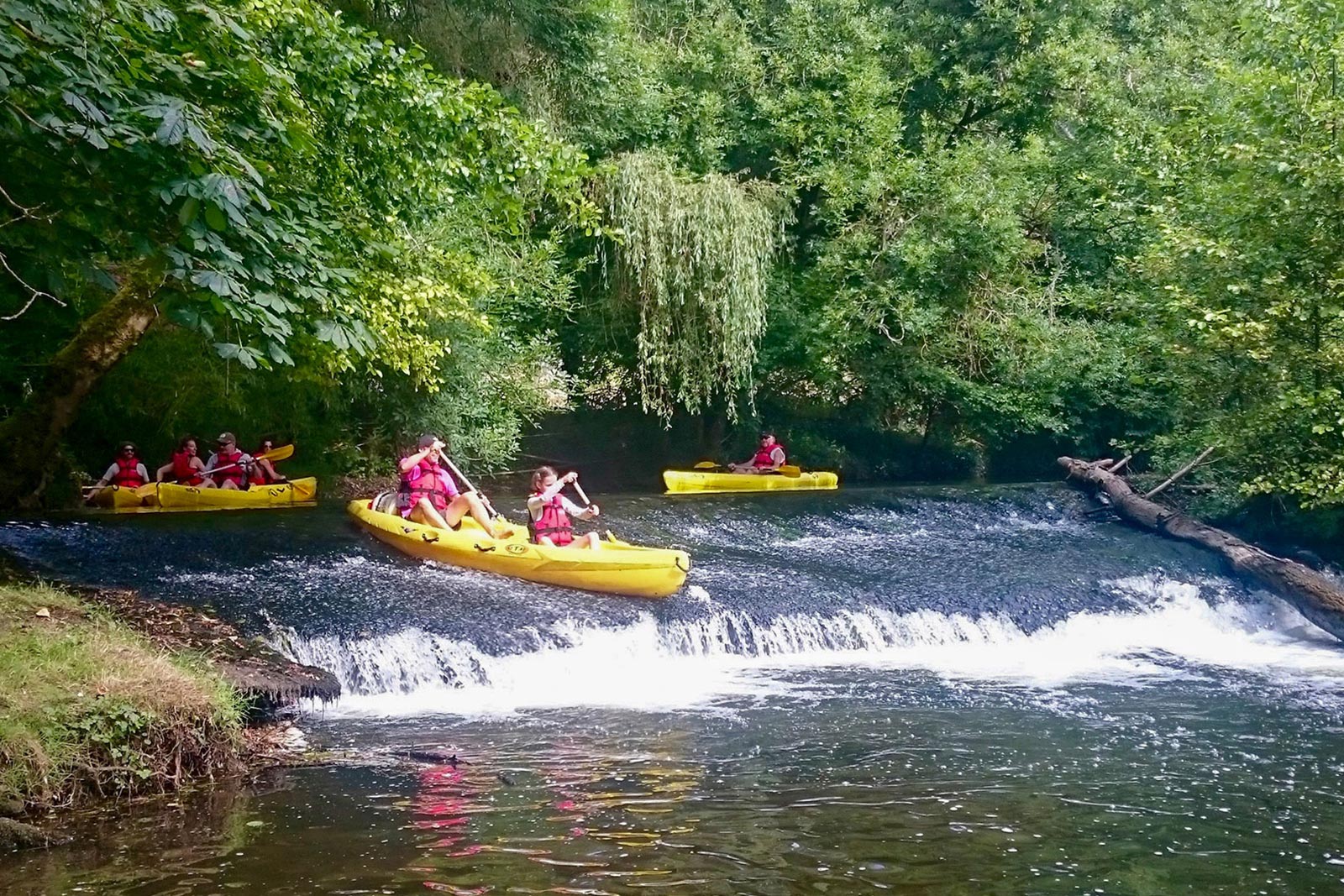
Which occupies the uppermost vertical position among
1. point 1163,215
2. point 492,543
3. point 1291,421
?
point 1163,215

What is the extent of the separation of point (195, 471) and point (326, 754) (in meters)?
8.37

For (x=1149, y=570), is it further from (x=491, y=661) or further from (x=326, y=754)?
(x=326, y=754)

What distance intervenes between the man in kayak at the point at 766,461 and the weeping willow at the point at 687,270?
4.94 feet

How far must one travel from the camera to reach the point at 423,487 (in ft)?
40.6

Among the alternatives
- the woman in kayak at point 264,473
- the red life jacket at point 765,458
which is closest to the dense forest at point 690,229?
the woman in kayak at point 264,473

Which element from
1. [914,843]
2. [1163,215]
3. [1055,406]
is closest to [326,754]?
[914,843]

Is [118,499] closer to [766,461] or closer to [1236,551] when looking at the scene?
[766,461]

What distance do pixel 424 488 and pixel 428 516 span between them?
50 centimetres

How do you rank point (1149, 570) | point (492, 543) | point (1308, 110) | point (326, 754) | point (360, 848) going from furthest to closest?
point (1149, 570) < point (1308, 110) < point (492, 543) < point (326, 754) < point (360, 848)

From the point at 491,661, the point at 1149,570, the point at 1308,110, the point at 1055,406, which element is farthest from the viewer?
the point at 1055,406

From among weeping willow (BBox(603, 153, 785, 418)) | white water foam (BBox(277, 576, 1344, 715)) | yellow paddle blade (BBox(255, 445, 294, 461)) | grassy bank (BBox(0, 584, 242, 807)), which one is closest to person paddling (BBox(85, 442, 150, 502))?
yellow paddle blade (BBox(255, 445, 294, 461))

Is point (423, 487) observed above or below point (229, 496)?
above

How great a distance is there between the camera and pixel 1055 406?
20812 mm

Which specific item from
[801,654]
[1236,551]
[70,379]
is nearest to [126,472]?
[70,379]
